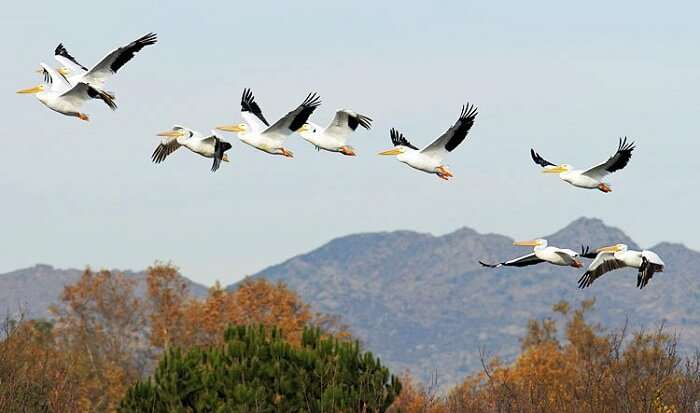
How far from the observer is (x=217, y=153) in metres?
24.2

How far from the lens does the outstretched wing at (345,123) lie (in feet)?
79.2

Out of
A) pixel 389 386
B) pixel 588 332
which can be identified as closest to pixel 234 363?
pixel 389 386

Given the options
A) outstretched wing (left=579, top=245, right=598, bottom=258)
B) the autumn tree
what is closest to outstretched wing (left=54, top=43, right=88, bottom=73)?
outstretched wing (left=579, top=245, right=598, bottom=258)

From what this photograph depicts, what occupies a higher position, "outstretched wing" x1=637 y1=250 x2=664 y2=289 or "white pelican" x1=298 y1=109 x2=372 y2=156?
"white pelican" x1=298 y1=109 x2=372 y2=156

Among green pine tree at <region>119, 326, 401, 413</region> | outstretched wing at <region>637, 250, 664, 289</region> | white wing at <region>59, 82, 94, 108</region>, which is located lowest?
green pine tree at <region>119, 326, 401, 413</region>

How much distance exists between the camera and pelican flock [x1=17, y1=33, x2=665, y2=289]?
21688 millimetres

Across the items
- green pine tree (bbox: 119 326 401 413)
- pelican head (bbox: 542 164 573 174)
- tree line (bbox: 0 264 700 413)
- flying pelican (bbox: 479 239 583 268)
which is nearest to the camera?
flying pelican (bbox: 479 239 583 268)

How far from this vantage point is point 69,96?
78.3 feet

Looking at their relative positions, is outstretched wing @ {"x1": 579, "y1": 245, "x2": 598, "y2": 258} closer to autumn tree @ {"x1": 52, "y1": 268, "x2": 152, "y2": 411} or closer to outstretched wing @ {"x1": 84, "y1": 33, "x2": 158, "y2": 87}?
outstretched wing @ {"x1": 84, "y1": 33, "x2": 158, "y2": 87}

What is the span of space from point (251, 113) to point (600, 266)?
7.42m

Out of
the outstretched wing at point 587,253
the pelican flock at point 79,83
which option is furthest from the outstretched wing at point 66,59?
the outstretched wing at point 587,253

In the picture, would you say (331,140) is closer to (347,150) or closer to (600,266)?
(347,150)

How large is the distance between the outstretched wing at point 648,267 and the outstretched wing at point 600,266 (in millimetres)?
839

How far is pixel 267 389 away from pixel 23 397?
17.0ft
